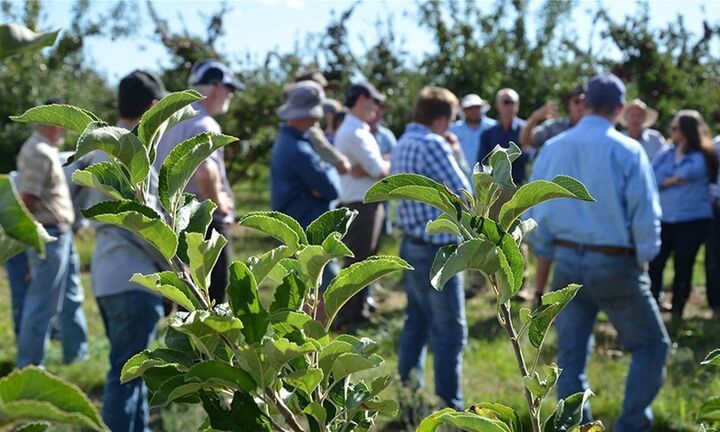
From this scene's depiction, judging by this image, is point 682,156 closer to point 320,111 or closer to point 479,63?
point 320,111

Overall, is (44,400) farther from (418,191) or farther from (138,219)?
(418,191)

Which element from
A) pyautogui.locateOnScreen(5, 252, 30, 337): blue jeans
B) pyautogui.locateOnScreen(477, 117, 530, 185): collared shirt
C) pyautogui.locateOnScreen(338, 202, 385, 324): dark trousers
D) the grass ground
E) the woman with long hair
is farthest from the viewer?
pyautogui.locateOnScreen(477, 117, 530, 185): collared shirt

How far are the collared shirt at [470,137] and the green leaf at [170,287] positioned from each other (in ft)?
23.5

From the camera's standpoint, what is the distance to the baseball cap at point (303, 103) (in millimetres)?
5363

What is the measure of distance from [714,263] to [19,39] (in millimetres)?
7311

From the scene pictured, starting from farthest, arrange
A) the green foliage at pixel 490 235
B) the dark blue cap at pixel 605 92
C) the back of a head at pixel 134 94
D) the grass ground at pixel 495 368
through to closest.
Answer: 1. the grass ground at pixel 495 368
2. the dark blue cap at pixel 605 92
3. the back of a head at pixel 134 94
4. the green foliage at pixel 490 235

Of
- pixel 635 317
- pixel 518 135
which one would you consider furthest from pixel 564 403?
pixel 518 135

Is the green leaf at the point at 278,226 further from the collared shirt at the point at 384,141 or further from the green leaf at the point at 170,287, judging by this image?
the collared shirt at the point at 384,141

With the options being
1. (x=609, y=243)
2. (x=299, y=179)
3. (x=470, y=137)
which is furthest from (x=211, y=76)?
(x=470, y=137)

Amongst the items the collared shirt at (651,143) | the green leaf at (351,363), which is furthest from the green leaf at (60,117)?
the collared shirt at (651,143)

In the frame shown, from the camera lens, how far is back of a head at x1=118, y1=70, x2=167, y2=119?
152 inches

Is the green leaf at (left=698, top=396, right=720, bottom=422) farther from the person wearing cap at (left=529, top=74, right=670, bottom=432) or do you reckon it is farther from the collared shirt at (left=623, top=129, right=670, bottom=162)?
the collared shirt at (left=623, top=129, right=670, bottom=162)

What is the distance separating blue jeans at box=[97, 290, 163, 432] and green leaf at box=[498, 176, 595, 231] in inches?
113

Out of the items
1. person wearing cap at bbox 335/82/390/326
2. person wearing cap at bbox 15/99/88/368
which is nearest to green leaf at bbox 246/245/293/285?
person wearing cap at bbox 15/99/88/368
